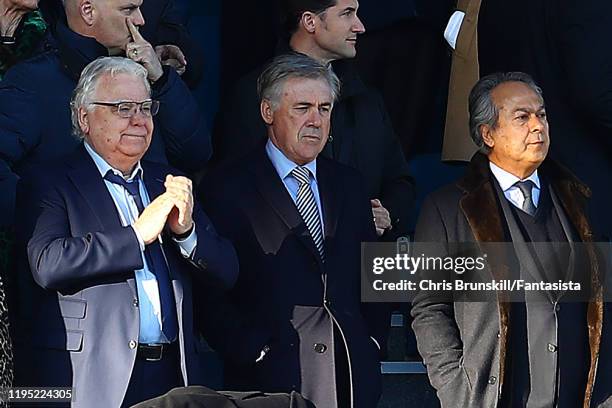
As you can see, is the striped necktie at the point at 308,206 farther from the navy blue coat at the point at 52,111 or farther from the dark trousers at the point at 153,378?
the dark trousers at the point at 153,378

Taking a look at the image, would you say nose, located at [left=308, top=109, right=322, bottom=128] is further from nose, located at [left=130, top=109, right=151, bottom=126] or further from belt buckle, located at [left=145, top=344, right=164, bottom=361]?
belt buckle, located at [left=145, top=344, right=164, bottom=361]

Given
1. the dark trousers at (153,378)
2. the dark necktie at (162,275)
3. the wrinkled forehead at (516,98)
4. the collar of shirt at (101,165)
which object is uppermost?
the wrinkled forehead at (516,98)

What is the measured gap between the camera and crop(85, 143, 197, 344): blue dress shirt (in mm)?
5281

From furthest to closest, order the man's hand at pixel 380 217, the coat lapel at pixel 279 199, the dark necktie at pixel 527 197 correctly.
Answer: the man's hand at pixel 380 217, the dark necktie at pixel 527 197, the coat lapel at pixel 279 199

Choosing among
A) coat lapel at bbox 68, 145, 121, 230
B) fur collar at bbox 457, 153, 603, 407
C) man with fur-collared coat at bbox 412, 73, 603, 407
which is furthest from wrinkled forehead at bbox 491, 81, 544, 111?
coat lapel at bbox 68, 145, 121, 230

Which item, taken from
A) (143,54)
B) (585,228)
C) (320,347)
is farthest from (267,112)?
(585,228)

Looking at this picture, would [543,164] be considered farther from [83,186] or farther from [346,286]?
[83,186]

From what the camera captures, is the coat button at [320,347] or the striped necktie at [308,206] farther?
the striped necktie at [308,206]

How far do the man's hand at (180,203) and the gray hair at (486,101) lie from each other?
4.12ft

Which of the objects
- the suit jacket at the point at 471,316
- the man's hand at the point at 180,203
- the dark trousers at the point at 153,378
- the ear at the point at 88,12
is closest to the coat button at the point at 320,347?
the suit jacket at the point at 471,316

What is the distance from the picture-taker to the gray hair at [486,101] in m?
6.10

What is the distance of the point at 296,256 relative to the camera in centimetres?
576

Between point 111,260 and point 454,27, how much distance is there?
6.98ft
